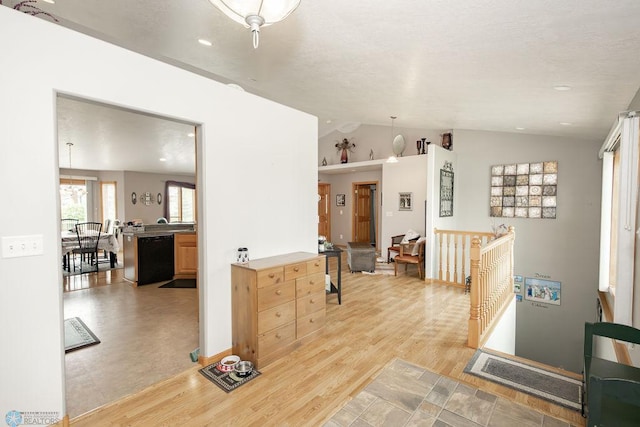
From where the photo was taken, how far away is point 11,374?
66.6 inches

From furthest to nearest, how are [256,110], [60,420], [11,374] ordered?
[256,110]
[60,420]
[11,374]

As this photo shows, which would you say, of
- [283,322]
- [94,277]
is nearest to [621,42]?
[283,322]

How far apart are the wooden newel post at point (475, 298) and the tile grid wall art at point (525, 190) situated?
3553mm

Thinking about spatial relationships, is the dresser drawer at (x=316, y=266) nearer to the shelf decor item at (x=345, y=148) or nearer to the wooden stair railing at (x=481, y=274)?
the wooden stair railing at (x=481, y=274)

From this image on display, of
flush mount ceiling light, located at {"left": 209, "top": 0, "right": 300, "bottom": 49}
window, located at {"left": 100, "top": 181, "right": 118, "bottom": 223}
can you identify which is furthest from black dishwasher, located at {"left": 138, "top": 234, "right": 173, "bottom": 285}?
window, located at {"left": 100, "top": 181, "right": 118, "bottom": 223}

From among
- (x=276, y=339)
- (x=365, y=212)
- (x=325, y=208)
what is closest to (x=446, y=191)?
(x=365, y=212)

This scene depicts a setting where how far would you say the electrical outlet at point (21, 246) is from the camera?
1668 mm

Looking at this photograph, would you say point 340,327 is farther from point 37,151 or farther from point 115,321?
point 37,151

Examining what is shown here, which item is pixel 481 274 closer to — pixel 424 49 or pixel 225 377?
pixel 424 49

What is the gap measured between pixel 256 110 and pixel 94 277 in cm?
498

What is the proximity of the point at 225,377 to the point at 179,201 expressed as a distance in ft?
29.4

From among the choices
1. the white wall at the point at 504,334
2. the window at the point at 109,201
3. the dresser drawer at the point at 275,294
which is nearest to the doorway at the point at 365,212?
the white wall at the point at 504,334

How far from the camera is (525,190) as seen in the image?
559 cm

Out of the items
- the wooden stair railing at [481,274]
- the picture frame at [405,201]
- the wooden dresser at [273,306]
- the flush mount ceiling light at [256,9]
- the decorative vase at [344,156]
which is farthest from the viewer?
the decorative vase at [344,156]
